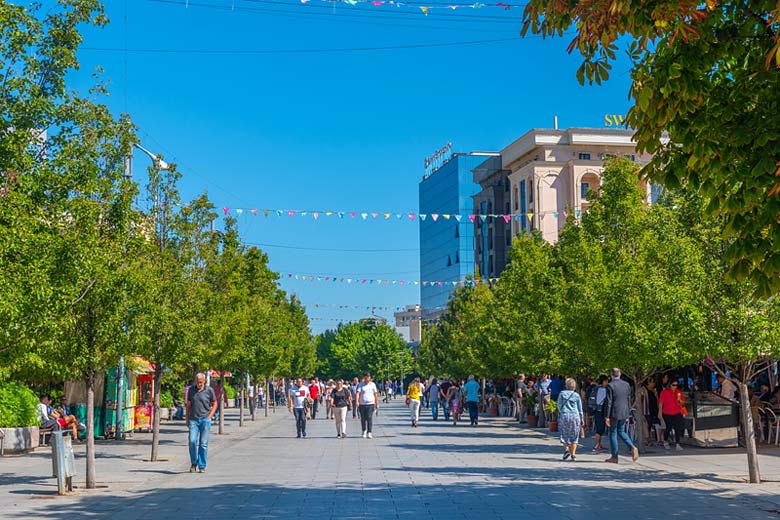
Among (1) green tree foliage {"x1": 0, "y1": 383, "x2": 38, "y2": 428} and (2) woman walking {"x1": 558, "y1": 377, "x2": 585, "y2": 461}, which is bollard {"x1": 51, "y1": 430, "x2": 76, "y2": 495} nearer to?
(1) green tree foliage {"x1": 0, "y1": 383, "x2": 38, "y2": 428}

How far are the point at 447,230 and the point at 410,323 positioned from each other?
58.2 metres

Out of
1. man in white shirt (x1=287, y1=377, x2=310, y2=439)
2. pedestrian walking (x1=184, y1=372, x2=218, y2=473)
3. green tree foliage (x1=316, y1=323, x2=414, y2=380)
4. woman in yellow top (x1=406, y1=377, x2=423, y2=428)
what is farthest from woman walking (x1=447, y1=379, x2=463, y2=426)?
green tree foliage (x1=316, y1=323, x2=414, y2=380)

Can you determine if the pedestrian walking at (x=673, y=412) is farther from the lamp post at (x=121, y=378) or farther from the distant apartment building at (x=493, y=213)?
the distant apartment building at (x=493, y=213)

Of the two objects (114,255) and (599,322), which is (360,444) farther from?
(114,255)

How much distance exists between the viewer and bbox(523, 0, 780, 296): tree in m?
8.27

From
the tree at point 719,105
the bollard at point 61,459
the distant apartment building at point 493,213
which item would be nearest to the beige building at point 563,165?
the distant apartment building at point 493,213

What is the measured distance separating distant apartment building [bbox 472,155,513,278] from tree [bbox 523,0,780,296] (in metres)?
88.5

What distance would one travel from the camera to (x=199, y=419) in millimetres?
19062

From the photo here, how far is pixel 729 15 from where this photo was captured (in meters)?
9.07

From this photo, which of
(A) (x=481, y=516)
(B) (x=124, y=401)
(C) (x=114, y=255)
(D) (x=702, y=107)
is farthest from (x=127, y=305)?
(B) (x=124, y=401)

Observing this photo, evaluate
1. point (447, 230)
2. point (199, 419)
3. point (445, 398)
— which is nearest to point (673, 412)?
point (199, 419)

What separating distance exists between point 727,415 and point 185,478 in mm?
13086

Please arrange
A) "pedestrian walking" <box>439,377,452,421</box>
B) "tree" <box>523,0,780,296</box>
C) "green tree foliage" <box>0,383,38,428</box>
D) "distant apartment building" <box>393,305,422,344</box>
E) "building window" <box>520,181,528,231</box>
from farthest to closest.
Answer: "distant apartment building" <box>393,305,422,344</box>, "building window" <box>520,181,528,231</box>, "pedestrian walking" <box>439,377,452,421</box>, "green tree foliage" <box>0,383,38,428</box>, "tree" <box>523,0,780,296</box>

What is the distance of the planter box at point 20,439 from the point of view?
2420 cm
